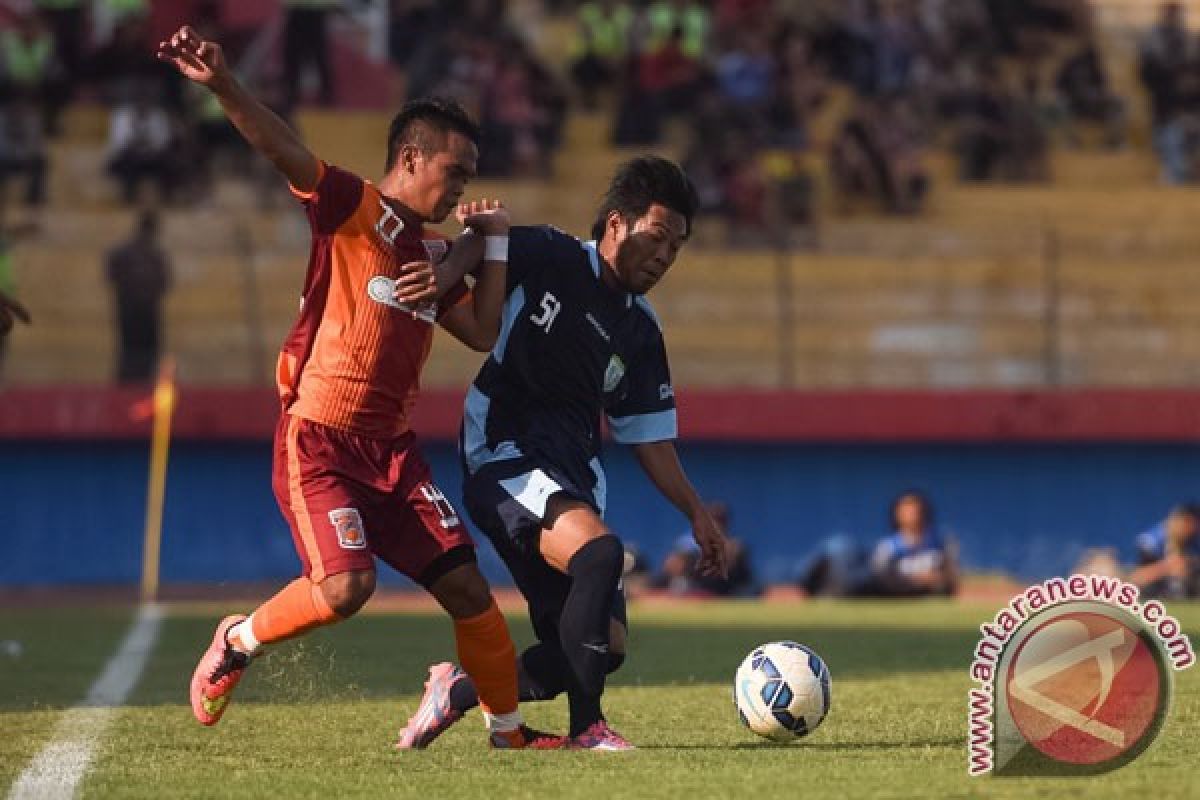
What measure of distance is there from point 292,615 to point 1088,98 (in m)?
20.3

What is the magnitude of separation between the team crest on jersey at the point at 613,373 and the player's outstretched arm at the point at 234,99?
137cm

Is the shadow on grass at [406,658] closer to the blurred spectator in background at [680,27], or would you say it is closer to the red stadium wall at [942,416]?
the red stadium wall at [942,416]

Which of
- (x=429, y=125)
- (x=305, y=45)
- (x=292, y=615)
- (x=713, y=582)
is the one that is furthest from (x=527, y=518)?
(x=305, y=45)

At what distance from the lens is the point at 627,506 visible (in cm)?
2122

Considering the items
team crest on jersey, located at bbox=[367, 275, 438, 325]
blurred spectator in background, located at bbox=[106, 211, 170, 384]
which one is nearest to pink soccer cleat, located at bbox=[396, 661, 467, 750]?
team crest on jersey, located at bbox=[367, 275, 438, 325]

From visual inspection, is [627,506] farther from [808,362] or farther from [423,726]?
[423,726]

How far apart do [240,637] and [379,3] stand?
62.4 ft

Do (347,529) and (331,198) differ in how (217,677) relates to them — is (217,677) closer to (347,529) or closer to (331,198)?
(347,529)

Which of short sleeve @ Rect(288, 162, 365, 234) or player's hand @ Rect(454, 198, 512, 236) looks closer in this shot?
short sleeve @ Rect(288, 162, 365, 234)

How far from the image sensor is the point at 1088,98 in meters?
26.5

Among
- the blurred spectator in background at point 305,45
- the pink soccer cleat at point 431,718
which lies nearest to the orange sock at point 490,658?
the pink soccer cleat at point 431,718

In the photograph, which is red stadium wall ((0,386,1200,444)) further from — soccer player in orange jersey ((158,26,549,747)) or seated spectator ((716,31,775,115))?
soccer player in orange jersey ((158,26,549,747))

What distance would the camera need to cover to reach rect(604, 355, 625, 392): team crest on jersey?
8.20 m

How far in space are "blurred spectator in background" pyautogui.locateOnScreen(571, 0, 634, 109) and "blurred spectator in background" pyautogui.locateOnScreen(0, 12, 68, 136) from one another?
535 centimetres
